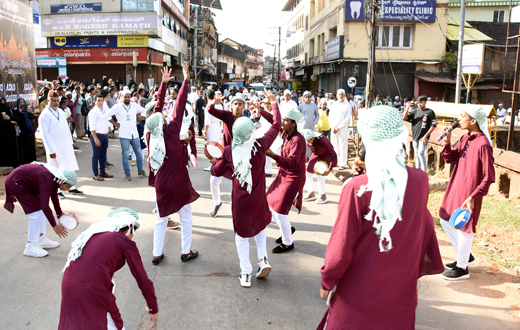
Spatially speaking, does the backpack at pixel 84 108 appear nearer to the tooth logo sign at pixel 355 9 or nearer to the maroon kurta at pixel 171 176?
the maroon kurta at pixel 171 176

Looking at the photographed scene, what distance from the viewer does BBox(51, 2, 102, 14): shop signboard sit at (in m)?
29.3

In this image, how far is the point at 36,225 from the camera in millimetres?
4887

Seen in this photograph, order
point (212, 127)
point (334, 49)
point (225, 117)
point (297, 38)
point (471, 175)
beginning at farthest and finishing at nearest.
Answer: point (297, 38) < point (334, 49) < point (212, 127) < point (225, 117) < point (471, 175)

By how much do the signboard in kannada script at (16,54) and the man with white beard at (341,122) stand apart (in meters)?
8.40

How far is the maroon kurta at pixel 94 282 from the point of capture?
98.3 inches

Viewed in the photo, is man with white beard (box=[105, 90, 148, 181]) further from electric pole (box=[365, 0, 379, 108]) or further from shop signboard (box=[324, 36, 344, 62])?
shop signboard (box=[324, 36, 344, 62])

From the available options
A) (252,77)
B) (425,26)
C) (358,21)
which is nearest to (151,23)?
(358,21)

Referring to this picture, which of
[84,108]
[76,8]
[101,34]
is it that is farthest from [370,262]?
[76,8]

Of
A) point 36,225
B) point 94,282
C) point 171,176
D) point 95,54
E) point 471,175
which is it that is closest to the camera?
point 94,282

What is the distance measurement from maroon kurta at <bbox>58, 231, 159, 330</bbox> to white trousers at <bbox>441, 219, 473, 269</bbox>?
3.56 metres

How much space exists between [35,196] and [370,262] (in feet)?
13.7

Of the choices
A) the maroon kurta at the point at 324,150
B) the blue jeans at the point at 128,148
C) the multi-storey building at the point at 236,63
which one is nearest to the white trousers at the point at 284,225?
the maroon kurta at the point at 324,150

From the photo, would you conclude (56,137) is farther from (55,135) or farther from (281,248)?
(281,248)

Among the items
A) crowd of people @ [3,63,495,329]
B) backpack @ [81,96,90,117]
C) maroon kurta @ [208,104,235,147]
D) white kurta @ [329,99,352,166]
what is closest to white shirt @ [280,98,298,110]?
crowd of people @ [3,63,495,329]
